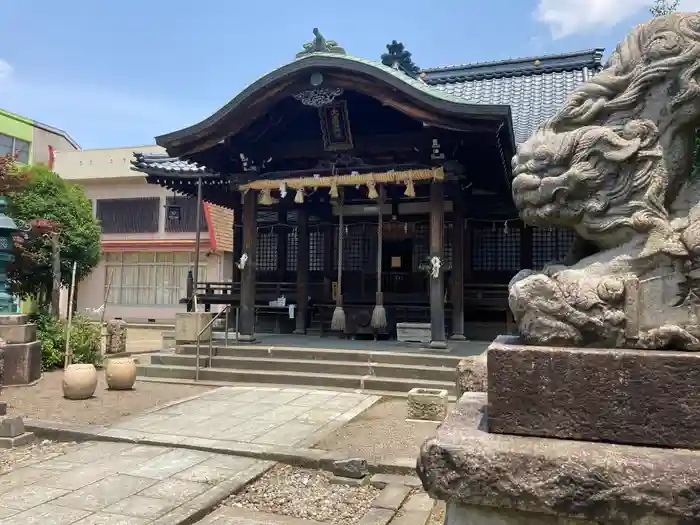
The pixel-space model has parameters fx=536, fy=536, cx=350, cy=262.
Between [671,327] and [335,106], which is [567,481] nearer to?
[671,327]

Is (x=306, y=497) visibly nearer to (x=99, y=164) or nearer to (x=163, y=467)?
(x=163, y=467)

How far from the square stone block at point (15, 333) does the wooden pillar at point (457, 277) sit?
8.02m

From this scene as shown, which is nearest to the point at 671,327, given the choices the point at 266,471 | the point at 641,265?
the point at 641,265

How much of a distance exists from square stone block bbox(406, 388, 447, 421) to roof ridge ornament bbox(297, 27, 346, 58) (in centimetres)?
622

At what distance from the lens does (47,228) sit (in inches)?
475

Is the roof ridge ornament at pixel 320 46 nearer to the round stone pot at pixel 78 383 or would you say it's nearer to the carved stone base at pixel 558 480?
the round stone pot at pixel 78 383

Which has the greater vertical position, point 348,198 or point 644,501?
point 348,198

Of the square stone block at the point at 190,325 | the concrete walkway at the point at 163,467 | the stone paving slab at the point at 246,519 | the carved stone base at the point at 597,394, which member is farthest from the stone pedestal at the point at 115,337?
the carved stone base at the point at 597,394

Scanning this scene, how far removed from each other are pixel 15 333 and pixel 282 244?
6.75 meters

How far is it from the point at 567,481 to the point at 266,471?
3.54 meters

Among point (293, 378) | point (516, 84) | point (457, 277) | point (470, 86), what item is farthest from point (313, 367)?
point (516, 84)

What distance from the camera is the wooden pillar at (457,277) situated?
1155 centimetres

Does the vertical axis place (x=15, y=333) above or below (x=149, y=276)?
below

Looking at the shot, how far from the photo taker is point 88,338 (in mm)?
10648
